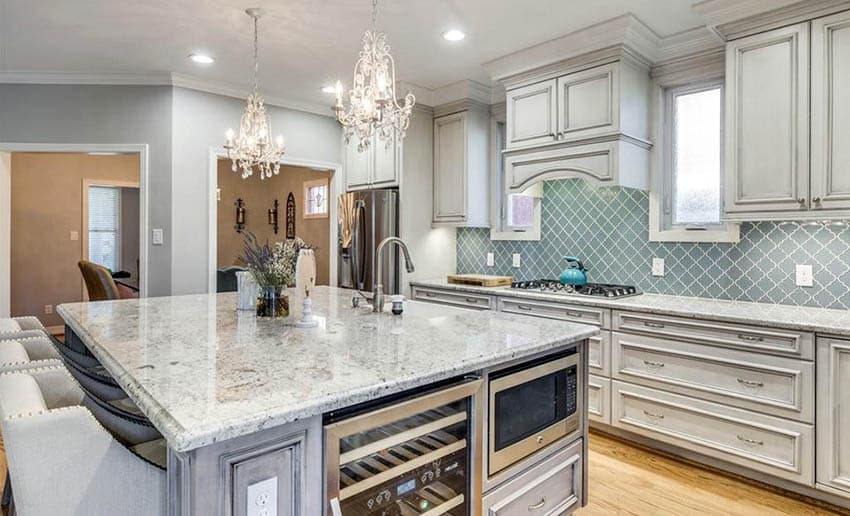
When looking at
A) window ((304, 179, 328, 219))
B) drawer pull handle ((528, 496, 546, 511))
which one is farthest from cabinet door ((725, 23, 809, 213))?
window ((304, 179, 328, 219))

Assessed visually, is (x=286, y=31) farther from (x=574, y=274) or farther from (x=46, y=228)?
(x=46, y=228)

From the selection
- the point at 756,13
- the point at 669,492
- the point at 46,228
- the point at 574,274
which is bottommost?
the point at 669,492

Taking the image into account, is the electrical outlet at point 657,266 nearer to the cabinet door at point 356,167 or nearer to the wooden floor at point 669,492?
the wooden floor at point 669,492

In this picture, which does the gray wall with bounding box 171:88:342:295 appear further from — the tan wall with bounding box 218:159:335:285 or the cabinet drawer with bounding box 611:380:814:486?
the cabinet drawer with bounding box 611:380:814:486

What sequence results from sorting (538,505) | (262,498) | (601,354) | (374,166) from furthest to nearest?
(374,166), (601,354), (538,505), (262,498)

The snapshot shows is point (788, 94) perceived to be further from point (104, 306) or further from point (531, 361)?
point (104, 306)

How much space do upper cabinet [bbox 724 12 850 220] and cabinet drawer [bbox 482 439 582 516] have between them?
1.79 metres

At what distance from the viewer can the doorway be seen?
20.3ft

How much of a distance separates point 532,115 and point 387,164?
144cm

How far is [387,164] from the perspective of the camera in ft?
14.9

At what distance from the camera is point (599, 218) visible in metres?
3.83

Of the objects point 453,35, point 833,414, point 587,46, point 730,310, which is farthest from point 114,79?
point 833,414

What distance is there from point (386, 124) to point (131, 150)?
2832 millimetres

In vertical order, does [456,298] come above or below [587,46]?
below
